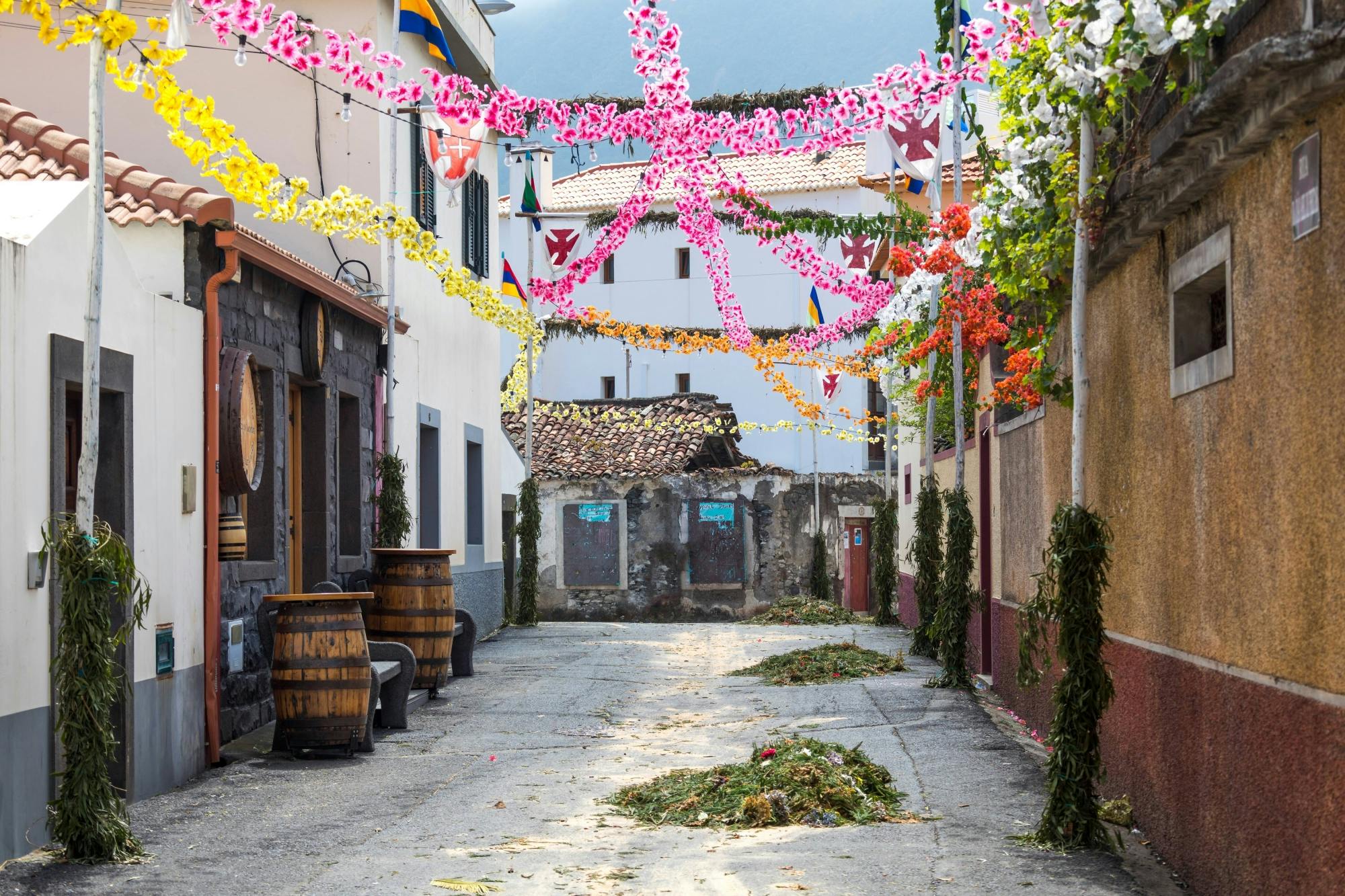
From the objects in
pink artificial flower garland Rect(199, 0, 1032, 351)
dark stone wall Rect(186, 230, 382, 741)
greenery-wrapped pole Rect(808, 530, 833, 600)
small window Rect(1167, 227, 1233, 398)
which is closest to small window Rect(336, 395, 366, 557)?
dark stone wall Rect(186, 230, 382, 741)

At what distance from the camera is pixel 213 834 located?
714cm

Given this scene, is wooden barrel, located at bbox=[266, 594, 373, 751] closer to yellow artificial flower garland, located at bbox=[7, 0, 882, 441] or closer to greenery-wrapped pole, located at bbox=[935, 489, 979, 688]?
yellow artificial flower garland, located at bbox=[7, 0, 882, 441]

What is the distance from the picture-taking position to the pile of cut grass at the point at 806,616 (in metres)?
25.3

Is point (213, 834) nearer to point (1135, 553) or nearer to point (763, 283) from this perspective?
point (1135, 553)

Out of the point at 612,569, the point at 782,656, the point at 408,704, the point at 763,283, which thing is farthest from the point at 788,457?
the point at 408,704

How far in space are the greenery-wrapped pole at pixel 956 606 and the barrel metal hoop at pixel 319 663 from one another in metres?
5.42

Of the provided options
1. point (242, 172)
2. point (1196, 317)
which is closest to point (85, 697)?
point (242, 172)

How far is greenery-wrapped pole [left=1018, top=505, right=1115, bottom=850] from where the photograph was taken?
21.6 feet

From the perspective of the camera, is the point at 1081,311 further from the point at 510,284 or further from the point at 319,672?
the point at 510,284

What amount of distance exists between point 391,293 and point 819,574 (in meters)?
17.9

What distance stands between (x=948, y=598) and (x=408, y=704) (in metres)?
4.48

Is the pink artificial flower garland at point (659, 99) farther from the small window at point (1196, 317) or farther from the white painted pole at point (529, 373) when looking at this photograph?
the white painted pole at point (529, 373)

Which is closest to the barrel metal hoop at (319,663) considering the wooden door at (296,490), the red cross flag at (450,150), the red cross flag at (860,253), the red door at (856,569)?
the wooden door at (296,490)

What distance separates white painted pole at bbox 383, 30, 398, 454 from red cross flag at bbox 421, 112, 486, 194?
13.3 inches
